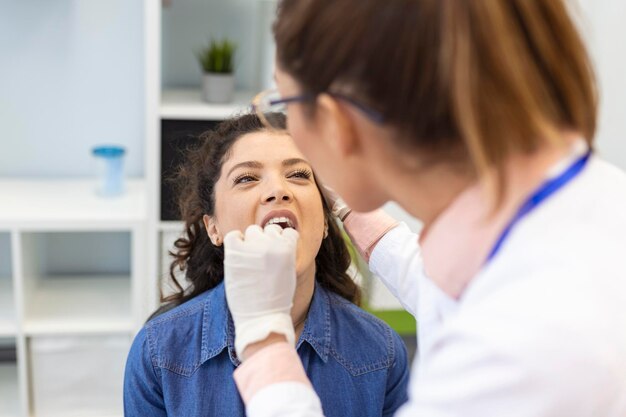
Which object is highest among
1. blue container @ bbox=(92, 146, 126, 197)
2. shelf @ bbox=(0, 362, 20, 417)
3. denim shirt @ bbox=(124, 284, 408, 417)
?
blue container @ bbox=(92, 146, 126, 197)

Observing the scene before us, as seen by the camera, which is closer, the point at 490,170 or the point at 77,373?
the point at 490,170

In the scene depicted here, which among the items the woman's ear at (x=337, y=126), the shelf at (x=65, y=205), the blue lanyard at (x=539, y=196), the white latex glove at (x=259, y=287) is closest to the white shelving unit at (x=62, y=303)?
the shelf at (x=65, y=205)

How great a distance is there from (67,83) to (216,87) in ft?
1.74

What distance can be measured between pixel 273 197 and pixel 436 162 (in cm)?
59

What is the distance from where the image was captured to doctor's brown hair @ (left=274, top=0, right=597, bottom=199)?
2.34ft

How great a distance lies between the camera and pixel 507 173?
755 mm

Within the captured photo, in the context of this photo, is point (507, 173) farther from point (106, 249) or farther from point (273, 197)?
point (106, 249)

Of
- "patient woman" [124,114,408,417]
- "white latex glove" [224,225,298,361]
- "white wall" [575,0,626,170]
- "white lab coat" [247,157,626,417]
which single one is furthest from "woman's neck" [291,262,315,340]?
"white wall" [575,0,626,170]

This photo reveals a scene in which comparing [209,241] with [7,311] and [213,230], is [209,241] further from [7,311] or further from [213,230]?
[7,311]

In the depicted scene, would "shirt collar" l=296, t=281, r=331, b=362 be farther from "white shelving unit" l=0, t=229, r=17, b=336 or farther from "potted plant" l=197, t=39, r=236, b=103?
"white shelving unit" l=0, t=229, r=17, b=336

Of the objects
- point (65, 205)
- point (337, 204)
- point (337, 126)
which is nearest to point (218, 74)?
point (65, 205)

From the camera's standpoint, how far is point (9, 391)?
2506mm

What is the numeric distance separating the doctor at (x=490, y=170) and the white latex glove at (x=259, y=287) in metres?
0.20

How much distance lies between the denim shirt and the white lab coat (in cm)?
60
